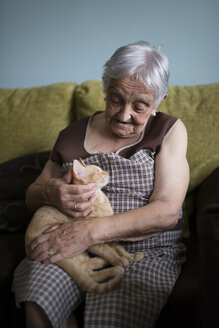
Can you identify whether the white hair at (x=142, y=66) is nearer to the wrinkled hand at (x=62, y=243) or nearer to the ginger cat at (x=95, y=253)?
the ginger cat at (x=95, y=253)

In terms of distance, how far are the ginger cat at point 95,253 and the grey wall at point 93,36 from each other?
1.11 meters

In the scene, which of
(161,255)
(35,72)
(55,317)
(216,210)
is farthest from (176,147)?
(35,72)

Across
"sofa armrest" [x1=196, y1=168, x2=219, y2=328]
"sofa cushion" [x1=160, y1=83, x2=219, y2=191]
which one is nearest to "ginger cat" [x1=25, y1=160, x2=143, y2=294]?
"sofa armrest" [x1=196, y1=168, x2=219, y2=328]

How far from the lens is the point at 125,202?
4.42 ft

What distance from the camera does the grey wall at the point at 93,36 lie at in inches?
80.7

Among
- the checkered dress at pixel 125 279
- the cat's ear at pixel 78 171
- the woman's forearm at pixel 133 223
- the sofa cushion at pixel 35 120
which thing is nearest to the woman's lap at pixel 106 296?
the checkered dress at pixel 125 279

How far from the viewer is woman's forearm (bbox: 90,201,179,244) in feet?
4.08

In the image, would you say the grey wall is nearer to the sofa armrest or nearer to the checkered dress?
the checkered dress

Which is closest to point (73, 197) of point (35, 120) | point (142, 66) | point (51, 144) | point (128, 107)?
point (128, 107)

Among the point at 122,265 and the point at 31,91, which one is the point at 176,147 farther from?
the point at 31,91

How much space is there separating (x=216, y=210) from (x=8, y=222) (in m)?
1.12

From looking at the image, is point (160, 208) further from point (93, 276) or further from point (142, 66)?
point (142, 66)

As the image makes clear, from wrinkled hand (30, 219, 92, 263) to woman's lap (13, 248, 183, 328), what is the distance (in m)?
0.04

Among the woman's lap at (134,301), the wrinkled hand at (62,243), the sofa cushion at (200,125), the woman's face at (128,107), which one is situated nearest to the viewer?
the woman's lap at (134,301)
